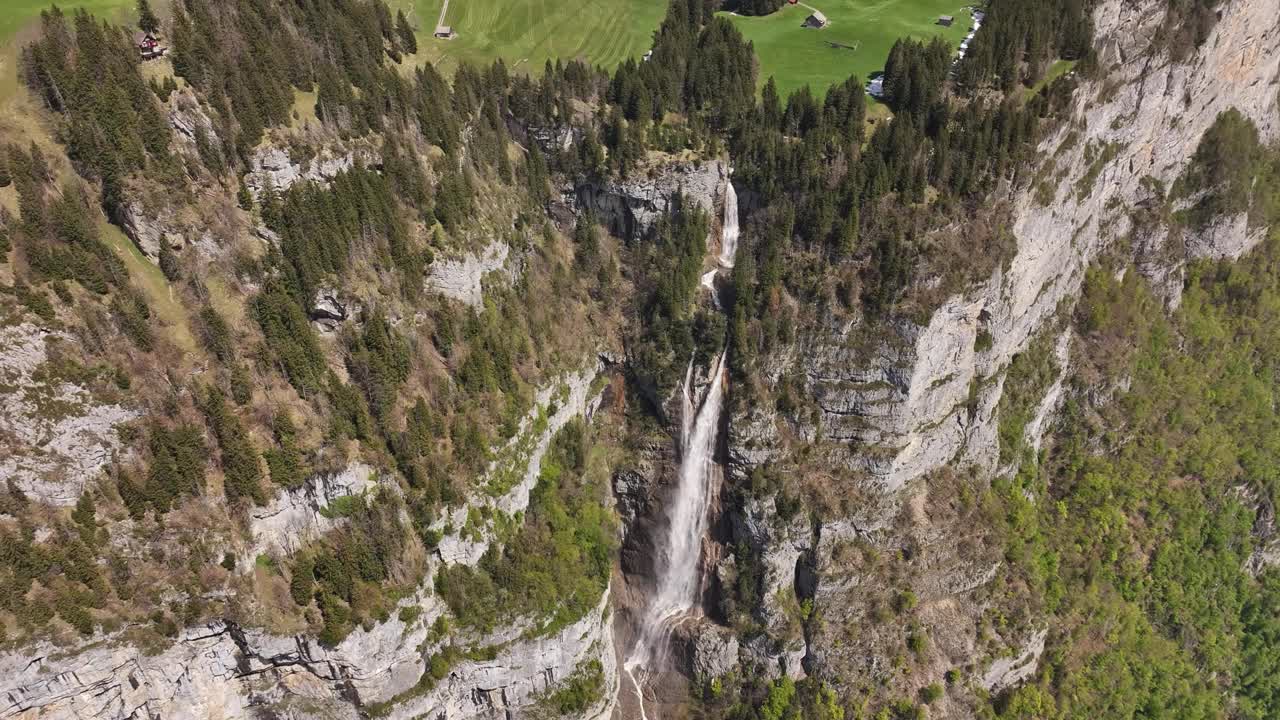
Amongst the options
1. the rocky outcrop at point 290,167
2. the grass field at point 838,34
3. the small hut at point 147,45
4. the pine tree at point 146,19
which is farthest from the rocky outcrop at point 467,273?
the grass field at point 838,34

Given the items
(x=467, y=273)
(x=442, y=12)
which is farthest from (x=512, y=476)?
(x=442, y=12)

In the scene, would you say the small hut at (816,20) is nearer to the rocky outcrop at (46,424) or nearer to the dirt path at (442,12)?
the dirt path at (442,12)

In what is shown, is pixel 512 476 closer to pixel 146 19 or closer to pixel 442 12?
pixel 146 19

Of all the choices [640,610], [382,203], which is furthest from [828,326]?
[382,203]

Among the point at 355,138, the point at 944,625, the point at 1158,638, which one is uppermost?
the point at 355,138

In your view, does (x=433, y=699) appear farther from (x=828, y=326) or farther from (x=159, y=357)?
(x=828, y=326)

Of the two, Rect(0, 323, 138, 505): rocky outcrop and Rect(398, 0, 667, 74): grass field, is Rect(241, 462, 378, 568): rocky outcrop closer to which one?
Rect(0, 323, 138, 505): rocky outcrop

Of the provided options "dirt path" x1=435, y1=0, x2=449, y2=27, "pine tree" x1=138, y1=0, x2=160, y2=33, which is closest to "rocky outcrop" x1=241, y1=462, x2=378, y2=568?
"pine tree" x1=138, y1=0, x2=160, y2=33

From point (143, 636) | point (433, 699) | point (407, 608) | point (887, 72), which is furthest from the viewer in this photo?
point (887, 72)
